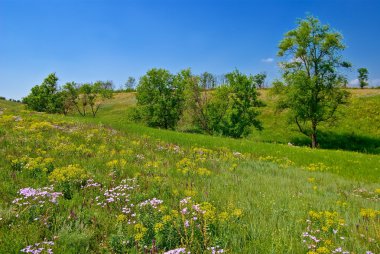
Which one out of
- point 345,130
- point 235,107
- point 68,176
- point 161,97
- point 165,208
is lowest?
point 345,130

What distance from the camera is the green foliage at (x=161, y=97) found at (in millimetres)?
50688

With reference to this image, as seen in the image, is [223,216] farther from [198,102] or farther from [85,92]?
[85,92]

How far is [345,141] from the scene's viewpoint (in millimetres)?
44250

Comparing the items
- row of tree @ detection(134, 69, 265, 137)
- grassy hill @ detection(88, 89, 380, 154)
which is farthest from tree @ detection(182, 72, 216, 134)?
grassy hill @ detection(88, 89, 380, 154)

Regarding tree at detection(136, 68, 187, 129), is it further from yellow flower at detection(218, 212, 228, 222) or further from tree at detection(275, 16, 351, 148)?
yellow flower at detection(218, 212, 228, 222)

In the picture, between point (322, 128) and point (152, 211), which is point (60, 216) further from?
point (322, 128)

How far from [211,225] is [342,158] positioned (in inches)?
702

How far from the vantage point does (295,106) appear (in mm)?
38594

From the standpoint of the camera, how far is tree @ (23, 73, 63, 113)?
7281cm

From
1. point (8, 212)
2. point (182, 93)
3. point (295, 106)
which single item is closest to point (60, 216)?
point (8, 212)

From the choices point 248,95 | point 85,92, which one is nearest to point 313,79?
point 248,95

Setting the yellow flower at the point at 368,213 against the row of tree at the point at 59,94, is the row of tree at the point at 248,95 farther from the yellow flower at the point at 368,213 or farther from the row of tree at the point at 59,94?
the yellow flower at the point at 368,213

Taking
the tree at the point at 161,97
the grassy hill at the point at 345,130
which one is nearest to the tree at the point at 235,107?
the grassy hill at the point at 345,130

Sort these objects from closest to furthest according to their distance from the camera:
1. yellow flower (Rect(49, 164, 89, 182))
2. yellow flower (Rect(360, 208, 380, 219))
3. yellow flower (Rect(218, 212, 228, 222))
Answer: yellow flower (Rect(218, 212, 228, 222)) < yellow flower (Rect(360, 208, 380, 219)) < yellow flower (Rect(49, 164, 89, 182))
